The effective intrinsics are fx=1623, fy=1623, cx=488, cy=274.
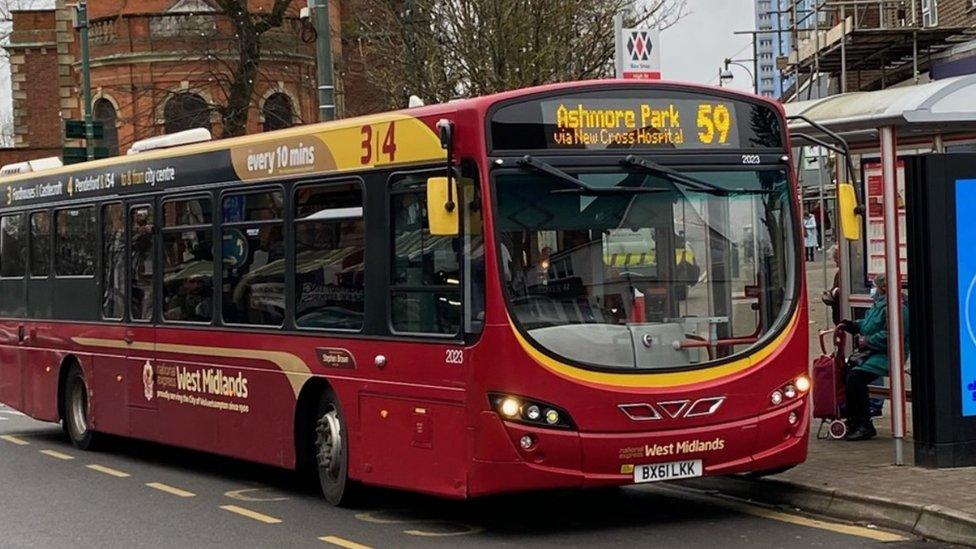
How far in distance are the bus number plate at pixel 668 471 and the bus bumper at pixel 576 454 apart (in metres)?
0.04

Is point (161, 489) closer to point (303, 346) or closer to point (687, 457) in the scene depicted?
point (303, 346)

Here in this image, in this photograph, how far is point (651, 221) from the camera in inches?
403

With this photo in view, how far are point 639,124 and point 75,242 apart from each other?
7837 mm

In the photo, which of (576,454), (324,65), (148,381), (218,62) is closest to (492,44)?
(324,65)

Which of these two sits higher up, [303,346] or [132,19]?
[132,19]

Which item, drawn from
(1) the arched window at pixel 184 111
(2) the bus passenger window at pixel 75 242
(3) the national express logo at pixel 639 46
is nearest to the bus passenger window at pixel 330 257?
(2) the bus passenger window at pixel 75 242

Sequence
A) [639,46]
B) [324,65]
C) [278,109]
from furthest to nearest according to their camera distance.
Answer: [278,109]
[324,65]
[639,46]

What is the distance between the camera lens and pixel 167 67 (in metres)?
54.8

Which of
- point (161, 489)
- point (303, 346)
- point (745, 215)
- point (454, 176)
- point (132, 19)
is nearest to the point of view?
point (454, 176)

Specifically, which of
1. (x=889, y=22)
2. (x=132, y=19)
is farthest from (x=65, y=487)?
(x=132, y=19)

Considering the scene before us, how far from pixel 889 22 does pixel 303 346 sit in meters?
19.6

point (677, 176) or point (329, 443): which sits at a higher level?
point (677, 176)

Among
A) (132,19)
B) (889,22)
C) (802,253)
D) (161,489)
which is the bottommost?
(161,489)

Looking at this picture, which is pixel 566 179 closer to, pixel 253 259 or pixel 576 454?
pixel 576 454
